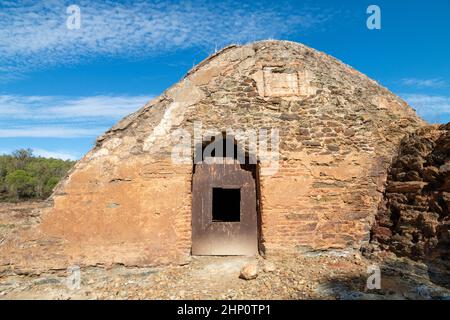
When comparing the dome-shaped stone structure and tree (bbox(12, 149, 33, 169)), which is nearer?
the dome-shaped stone structure

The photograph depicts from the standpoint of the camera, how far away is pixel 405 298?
4.59m

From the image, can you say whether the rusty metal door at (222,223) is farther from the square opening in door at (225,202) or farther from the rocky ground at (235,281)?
the square opening in door at (225,202)

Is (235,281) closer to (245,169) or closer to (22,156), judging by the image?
(245,169)

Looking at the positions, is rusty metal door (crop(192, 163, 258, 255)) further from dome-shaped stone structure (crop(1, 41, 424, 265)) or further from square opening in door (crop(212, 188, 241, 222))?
square opening in door (crop(212, 188, 241, 222))

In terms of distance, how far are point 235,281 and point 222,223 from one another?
143 cm

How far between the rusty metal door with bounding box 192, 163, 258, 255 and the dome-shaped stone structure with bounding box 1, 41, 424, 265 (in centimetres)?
2

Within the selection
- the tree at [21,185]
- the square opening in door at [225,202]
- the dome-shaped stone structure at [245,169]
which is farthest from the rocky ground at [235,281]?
the tree at [21,185]

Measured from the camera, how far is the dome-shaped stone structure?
18.4 ft

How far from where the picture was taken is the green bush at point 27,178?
967 inches

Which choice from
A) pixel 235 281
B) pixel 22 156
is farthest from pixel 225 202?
pixel 22 156

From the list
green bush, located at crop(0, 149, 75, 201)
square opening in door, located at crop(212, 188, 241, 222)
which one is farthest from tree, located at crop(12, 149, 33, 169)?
square opening in door, located at crop(212, 188, 241, 222)

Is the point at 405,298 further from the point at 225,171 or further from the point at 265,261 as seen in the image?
the point at 225,171

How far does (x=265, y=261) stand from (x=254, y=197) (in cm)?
120

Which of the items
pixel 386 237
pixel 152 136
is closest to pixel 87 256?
pixel 152 136
